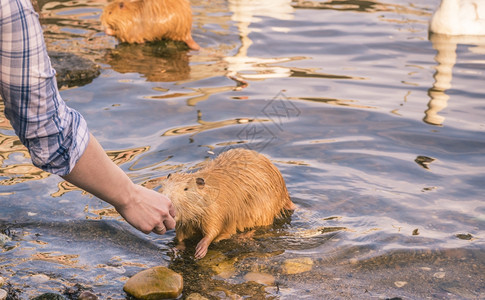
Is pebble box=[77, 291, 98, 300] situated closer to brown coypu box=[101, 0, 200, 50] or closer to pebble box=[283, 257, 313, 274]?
pebble box=[283, 257, 313, 274]

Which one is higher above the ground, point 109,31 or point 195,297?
point 109,31

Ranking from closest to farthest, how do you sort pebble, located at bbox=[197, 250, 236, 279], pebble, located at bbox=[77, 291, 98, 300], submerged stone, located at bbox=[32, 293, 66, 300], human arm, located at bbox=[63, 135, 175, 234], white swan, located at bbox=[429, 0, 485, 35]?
human arm, located at bbox=[63, 135, 175, 234] < submerged stone, located at bbox=[32, 293, 66, 300] < pebble, located at bbox=[77, 291, 98, 300] < pebble, located at bbox=[197, 250, 236, 279] < white swan, located at bbox=[429, 0, 485, 35]

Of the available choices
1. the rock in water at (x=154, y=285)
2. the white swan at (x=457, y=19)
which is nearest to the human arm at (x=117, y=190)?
the rock in water at (x=154, y=285)

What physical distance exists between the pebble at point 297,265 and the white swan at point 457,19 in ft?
26.7

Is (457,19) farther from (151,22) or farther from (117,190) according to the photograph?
(117,190)

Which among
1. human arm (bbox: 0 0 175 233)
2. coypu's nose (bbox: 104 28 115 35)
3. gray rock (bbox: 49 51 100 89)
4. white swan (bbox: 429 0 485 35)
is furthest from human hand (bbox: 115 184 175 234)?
white swan (bbox: 429 0 485 35)

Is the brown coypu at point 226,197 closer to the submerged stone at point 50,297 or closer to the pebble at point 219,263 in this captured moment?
the pebble at point 219,263

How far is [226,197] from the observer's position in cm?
512

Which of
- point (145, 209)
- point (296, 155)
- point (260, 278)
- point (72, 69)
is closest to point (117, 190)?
point (145, 209)

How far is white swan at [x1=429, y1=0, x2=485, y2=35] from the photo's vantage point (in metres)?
11.8

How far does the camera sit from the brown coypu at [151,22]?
35.4 feet

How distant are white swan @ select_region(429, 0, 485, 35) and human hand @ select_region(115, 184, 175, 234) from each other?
920cm

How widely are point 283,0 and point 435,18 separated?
11.4 feet

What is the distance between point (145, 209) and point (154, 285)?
801mm
